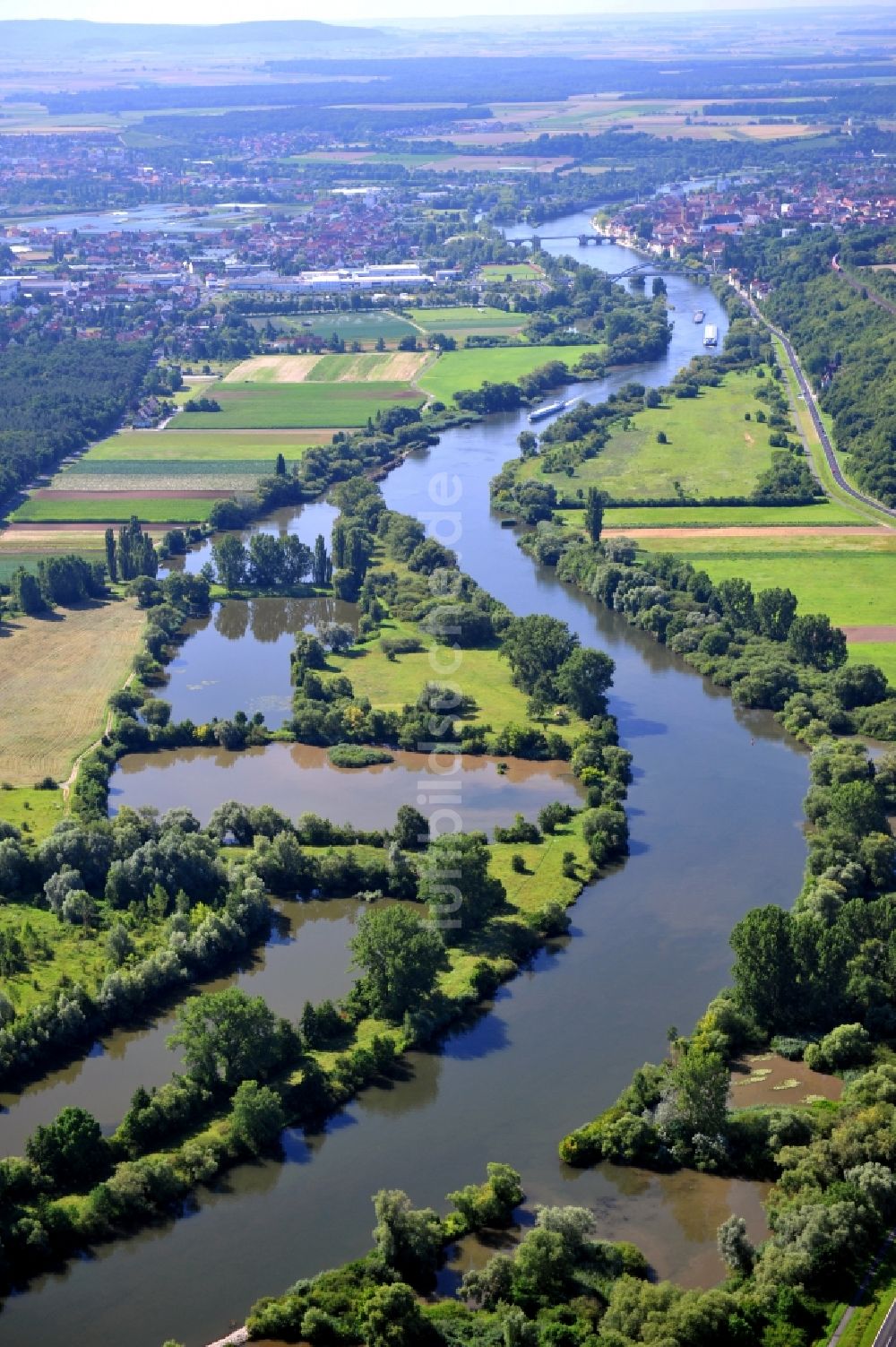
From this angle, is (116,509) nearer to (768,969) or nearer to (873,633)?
(873,633)

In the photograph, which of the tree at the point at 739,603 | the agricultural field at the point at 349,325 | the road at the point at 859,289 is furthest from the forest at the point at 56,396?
the road at the point at 859,289

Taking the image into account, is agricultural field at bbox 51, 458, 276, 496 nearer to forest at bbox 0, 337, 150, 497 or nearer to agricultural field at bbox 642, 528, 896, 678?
forest at bbox 0, 337, 150, 497

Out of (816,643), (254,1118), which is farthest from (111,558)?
(254,1118)

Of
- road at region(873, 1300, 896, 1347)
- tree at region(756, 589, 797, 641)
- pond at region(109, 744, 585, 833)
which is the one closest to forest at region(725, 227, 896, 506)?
tree at region(756, 589, 797, 641)

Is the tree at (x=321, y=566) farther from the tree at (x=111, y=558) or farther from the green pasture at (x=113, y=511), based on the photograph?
the green pasture at (x=113, y=511)

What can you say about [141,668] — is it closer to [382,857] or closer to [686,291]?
[382,857]

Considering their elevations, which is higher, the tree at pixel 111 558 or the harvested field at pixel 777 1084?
the tree at pixel 111 558
